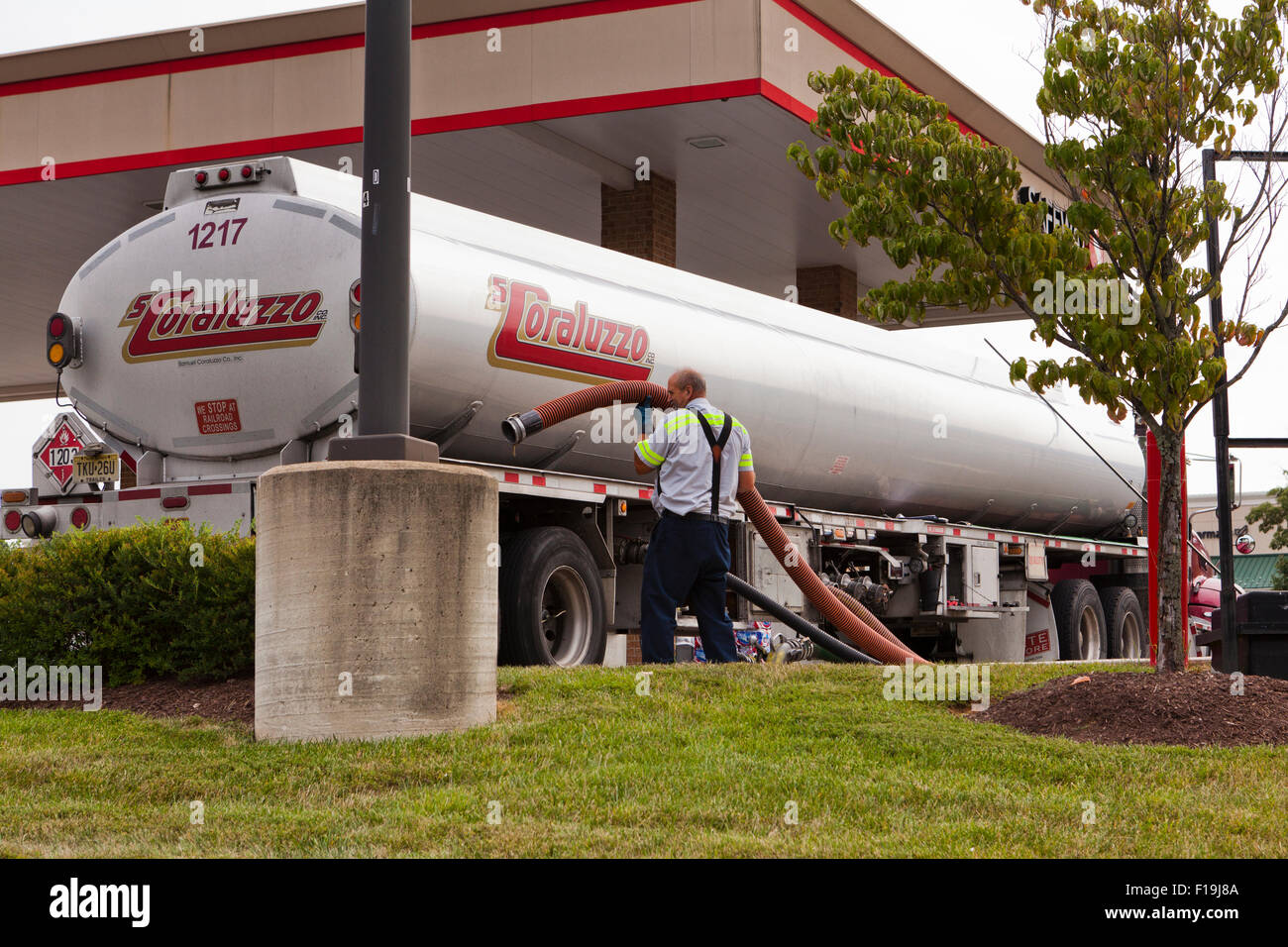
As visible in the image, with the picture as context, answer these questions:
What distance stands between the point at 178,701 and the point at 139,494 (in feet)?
8.16

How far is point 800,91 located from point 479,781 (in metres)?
12.7

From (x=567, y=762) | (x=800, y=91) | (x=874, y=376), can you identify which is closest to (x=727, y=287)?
(x=874, y=376)

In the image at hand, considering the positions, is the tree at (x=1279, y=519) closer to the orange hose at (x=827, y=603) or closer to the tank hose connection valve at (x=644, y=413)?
the orange hose at (x=827, y=603)

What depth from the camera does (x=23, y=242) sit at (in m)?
23.8

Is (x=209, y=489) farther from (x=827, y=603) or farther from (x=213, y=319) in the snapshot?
(x=827, y=603)

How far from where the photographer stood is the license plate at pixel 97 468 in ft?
36.9

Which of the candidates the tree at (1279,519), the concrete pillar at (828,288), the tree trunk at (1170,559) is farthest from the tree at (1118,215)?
the tree at (1279,519)

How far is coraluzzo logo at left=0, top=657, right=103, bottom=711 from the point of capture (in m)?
9.38

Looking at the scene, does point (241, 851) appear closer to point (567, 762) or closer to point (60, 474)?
point (567, 762)

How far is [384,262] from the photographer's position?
775 cm

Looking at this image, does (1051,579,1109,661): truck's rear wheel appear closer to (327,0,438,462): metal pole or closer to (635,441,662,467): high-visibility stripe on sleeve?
(635,441,662,467): high-visibility stripe on sleeve

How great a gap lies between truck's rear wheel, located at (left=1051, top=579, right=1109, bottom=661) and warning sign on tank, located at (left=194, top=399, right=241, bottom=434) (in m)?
12.6

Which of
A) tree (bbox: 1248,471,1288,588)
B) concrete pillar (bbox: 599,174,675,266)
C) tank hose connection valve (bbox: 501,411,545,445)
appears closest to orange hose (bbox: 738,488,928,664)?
tank hose connection valve (bbox: 501,411,545,445)

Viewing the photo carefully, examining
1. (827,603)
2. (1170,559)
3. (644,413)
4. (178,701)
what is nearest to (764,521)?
(827,603)
